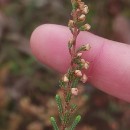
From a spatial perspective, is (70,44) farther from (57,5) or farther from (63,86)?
(57,5)

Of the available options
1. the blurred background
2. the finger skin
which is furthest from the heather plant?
the blurred background

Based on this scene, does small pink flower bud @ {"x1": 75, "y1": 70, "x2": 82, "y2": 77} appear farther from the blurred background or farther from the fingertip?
the blurred background

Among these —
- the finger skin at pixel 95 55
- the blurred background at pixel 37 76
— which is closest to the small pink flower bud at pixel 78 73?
the finger skin at pixel 95 55

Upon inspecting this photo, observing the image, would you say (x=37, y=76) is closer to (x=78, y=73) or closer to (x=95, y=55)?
(x=95, y=55)

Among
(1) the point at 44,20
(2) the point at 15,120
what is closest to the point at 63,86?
(2) the point at 15,120

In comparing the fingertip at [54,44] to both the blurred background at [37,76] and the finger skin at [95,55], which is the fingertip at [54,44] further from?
the blurred background at [37,76]
